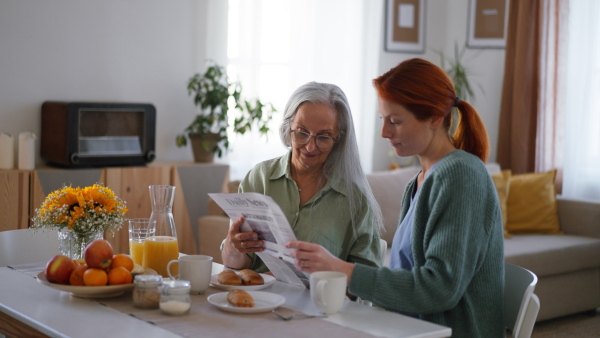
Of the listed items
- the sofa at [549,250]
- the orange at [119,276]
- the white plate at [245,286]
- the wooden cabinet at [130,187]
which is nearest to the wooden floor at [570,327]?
the sofa at [549,250]

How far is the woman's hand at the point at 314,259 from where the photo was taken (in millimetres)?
1661

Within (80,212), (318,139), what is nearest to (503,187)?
(318,139)

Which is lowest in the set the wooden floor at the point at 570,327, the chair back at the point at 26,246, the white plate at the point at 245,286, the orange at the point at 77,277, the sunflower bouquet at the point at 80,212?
the wooden floor at the point at 570,327

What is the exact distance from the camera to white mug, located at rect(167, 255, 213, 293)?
1.78 metres

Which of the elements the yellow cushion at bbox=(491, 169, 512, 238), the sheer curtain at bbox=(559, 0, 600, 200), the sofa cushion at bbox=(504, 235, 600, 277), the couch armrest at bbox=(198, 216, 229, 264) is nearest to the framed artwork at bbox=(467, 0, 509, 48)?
the sheer curtain at bbox=(559, 0, 600, 200)

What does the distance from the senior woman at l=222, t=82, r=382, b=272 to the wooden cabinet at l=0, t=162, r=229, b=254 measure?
1631 mm

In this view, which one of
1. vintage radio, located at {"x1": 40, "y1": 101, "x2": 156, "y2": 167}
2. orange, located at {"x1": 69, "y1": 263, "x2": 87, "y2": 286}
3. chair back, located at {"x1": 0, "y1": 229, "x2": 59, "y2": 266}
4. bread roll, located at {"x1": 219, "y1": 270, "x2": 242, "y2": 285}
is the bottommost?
chair back, located at {"x1": 0, "y1": 229, "x2": 59, "y2": 266}

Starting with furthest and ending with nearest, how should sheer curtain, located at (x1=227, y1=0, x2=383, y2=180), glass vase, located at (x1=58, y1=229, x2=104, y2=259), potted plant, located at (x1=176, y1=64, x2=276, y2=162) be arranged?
sheer curtain, located at (x1=227, y1=0, x2=383, y2=180) < potted plant, located at (x1=176, y1=64, x2=276, y2=162) < glass vase, located at (x1=58, y1=229, x2=104, y2=259)

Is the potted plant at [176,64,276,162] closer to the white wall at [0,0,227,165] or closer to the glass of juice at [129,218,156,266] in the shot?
the white wall at [0,0,227,165]

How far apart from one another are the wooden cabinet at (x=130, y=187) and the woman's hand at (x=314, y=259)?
2.12 meters

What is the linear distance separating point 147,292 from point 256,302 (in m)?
0.25

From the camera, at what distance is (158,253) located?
6.29 ft

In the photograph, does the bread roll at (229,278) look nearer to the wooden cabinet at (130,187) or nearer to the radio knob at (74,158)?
the wooden cabinet at (130,187)

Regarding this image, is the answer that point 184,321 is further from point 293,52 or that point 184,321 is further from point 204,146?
point 293,52
